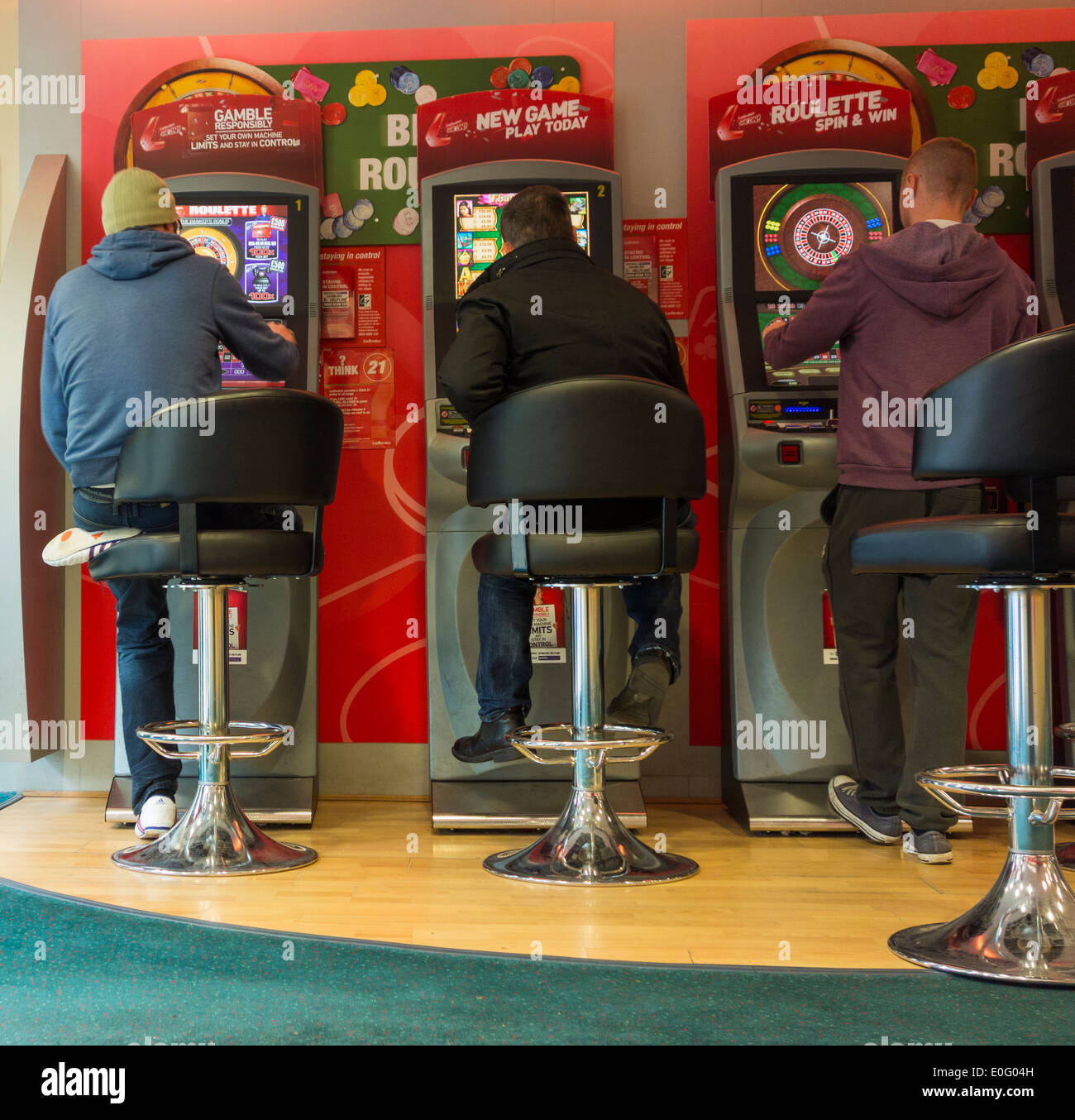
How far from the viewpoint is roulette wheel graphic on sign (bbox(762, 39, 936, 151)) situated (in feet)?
12.3

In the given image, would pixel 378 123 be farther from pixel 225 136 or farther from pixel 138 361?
pixel 138 361

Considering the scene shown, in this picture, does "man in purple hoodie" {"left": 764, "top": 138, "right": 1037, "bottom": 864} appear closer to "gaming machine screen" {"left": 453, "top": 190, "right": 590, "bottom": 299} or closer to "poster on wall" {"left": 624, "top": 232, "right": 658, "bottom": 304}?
"poster on wall" {"left": 624, "top": 232, "right": 658, "bottom": 304}

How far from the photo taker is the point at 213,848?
275cm

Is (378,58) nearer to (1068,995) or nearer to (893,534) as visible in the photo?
(893,534)

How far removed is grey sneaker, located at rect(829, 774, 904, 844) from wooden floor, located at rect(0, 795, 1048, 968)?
0.05m

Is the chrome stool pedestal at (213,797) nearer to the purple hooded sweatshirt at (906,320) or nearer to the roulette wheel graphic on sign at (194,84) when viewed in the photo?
the purple hooded sweatshirt at (906,320)

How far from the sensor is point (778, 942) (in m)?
2.18

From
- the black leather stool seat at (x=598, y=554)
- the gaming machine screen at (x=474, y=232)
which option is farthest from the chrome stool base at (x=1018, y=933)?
the gaming machine screen at (x=474, y=232)

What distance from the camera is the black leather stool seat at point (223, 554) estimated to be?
2570 millimetres

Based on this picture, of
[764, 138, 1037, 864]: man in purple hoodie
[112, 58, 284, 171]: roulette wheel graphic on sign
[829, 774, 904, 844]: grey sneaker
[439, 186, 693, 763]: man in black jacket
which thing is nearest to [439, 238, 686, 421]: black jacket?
[439, 186, 693, 763]: man in black jacket

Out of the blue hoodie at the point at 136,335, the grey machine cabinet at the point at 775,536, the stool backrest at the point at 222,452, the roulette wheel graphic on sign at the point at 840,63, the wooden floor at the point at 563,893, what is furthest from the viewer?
the roulette wheel graphic on sign at the point at 840,63

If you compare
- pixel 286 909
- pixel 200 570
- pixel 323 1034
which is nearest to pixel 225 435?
pixel 200 570

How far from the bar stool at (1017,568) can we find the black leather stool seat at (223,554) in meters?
1.28

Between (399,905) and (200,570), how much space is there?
84cm
